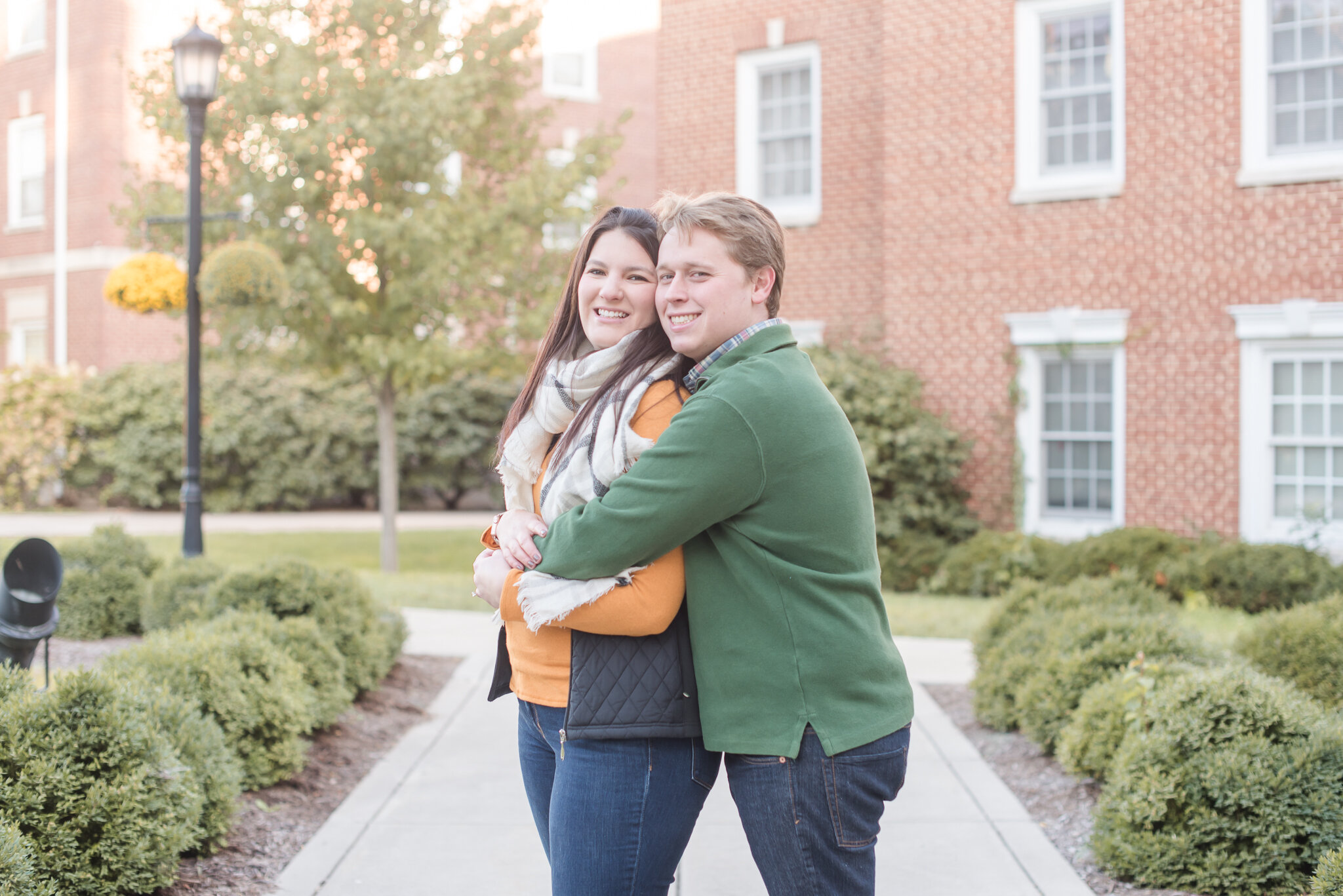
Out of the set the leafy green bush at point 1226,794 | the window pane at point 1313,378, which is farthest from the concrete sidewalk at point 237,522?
the leafy green bush at point 1226,794

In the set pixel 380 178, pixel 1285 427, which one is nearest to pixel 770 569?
pixel 380 178

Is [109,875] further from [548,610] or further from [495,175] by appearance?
[495,175]

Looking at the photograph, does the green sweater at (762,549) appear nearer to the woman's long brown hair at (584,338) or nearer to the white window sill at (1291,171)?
the woman's long brown hair at (584,338)

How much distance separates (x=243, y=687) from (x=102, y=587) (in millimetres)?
3568

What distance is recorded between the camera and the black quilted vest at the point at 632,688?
6.47 ft

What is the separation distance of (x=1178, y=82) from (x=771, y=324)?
35.5ft

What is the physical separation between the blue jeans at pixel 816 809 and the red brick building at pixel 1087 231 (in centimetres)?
1015

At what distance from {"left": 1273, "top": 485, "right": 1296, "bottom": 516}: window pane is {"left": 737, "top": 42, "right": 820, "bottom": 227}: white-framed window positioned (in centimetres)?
590

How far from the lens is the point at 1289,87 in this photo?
428 inches

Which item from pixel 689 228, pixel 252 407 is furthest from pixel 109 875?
pixel 252 407

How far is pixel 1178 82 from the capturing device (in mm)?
11094

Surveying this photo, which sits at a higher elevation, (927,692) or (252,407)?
(252,407)

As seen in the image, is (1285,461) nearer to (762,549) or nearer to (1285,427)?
(1285,427)

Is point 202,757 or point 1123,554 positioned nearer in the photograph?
point 202,757
